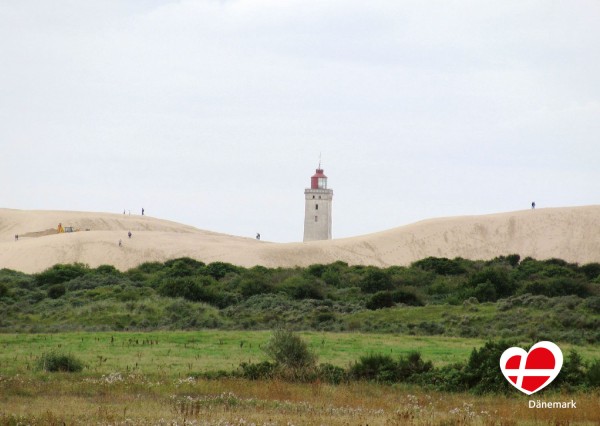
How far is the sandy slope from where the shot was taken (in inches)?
2929

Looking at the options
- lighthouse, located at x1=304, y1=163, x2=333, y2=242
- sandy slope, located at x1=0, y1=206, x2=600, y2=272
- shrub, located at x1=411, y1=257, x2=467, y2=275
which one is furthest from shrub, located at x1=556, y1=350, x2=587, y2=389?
lighthouse, located at x1=304, y1=163, x2=333, y2=242

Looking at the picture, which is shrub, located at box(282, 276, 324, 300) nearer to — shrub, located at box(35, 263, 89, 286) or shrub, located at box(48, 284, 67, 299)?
shrub, located at box(48, 284, 67, 299)

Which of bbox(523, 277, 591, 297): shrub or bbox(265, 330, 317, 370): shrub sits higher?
bbox(523, 277, 591, 297): shrub

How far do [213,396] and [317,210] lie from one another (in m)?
81.0

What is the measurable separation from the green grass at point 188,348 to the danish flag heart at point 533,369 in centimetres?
470

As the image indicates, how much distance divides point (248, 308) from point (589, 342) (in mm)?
14431

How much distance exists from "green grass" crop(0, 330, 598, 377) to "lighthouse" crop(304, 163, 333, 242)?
67997mm

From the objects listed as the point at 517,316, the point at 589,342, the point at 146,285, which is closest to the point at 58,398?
the point at 589,342

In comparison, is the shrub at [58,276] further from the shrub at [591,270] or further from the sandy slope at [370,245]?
the shrub at [591,270]

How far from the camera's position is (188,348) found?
26.1m

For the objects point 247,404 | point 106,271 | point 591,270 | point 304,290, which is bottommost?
Answer: point 247,404

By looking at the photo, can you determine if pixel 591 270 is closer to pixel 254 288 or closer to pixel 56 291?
pixel 254 288

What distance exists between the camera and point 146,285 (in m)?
47.4

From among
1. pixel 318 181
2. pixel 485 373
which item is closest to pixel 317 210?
pixel 318 181
